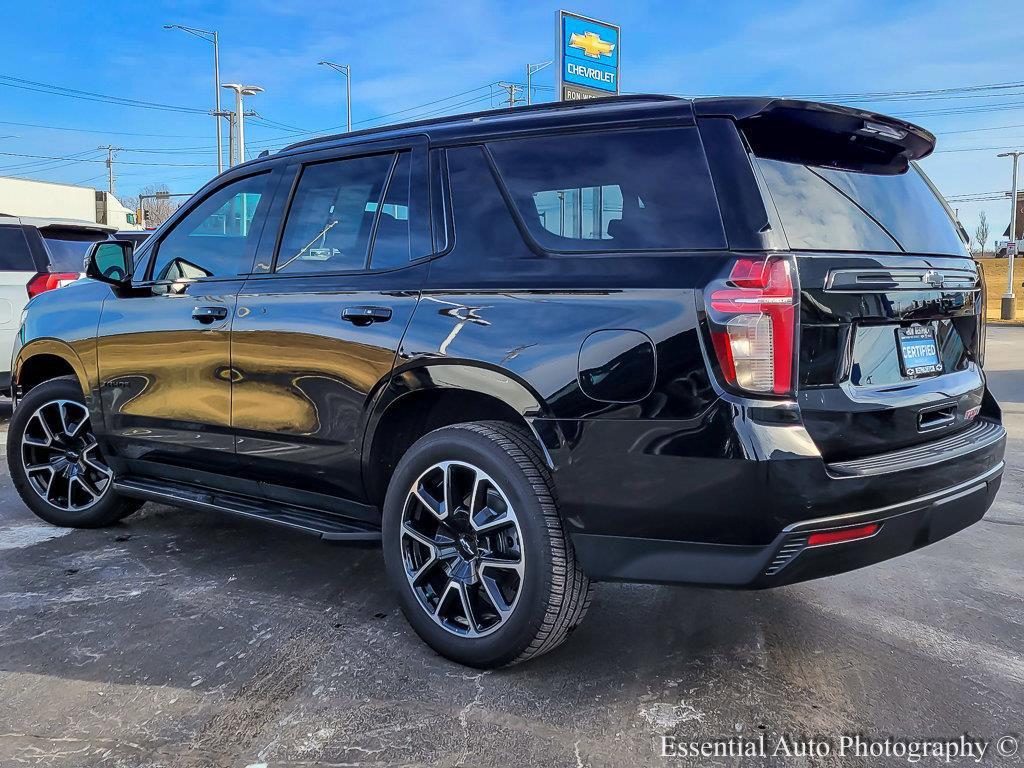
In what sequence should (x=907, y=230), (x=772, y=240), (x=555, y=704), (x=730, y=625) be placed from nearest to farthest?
(x=772, y=240)
(x=555, y=704)
(x=907, y=230)
(x=730, y=625)

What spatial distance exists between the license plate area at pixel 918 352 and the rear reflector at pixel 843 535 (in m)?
0.55

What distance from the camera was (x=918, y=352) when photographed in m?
2.83

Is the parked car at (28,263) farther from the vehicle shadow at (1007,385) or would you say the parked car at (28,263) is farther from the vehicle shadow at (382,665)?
the vehicle shadow at (1007,385)

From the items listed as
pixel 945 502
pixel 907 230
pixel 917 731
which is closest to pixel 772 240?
pixel 907 230

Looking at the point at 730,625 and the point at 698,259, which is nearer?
the point at 698,259

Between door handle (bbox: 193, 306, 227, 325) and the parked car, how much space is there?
4.82m

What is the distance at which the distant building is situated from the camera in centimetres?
5231

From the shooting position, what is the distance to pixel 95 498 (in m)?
4.65

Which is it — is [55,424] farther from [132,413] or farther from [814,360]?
[814,360]

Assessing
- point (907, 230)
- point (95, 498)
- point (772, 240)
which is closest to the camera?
point (772, 240)

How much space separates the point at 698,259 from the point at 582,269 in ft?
1.23

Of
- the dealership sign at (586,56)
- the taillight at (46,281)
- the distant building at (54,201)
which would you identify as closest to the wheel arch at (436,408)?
the taillight at (46,281)

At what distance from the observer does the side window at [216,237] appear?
3.87m

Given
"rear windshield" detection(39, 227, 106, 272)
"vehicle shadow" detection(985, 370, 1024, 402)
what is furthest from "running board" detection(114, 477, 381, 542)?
"vehicle shadow" detection(985, 370, 1024, 402)
